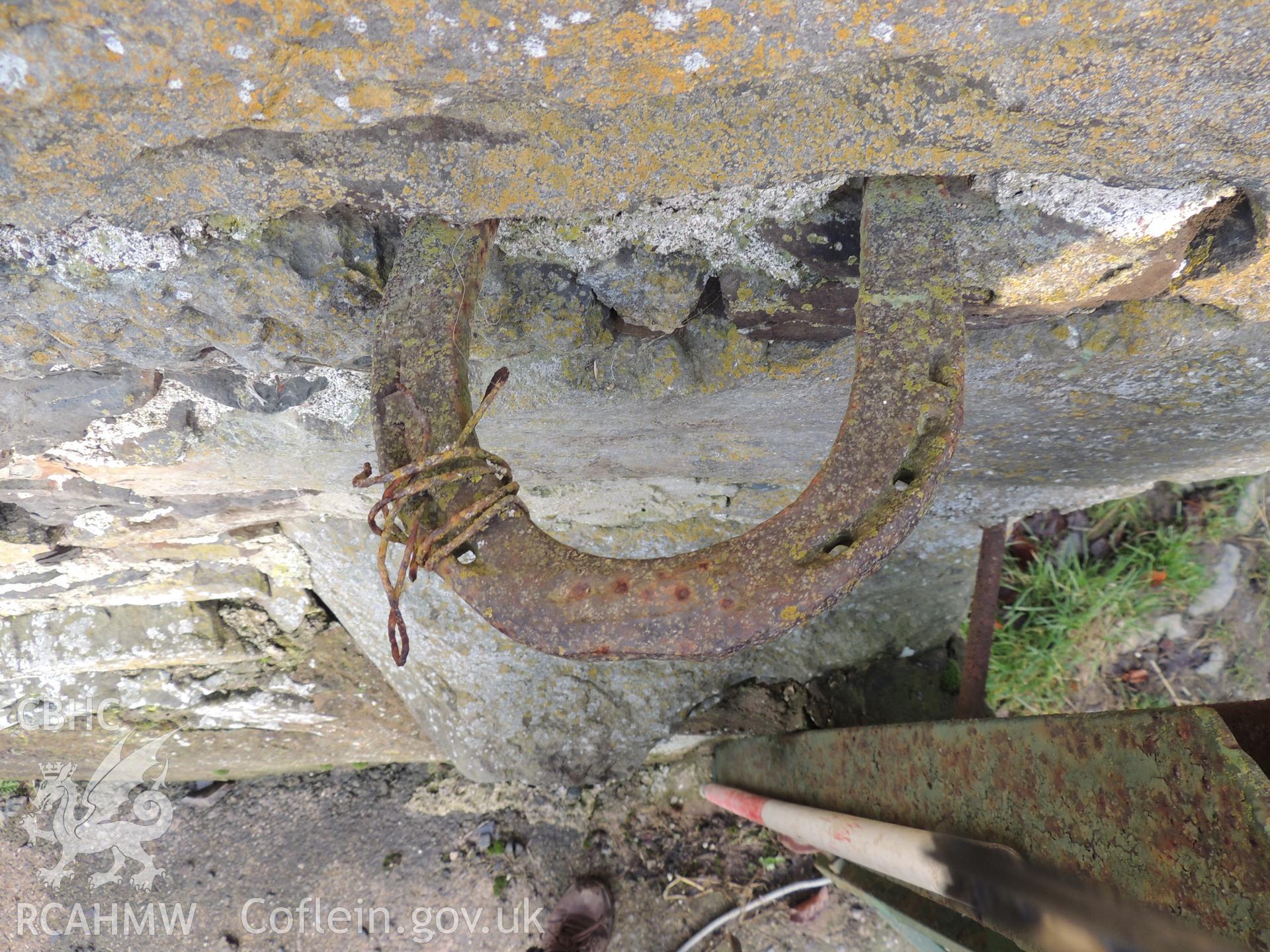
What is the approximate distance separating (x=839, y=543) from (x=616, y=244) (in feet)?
1.61

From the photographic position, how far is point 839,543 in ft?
2.07

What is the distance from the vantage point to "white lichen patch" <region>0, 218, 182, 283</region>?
32.9 inches

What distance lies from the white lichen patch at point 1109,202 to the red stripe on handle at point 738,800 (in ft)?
4.33

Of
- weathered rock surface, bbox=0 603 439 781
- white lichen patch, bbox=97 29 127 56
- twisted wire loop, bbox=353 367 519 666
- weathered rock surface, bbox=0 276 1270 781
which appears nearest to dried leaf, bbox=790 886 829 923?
weathered rock surface, bbox=0 276 1270 781

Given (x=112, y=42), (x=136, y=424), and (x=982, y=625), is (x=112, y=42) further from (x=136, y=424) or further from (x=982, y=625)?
(x=982, y=625)

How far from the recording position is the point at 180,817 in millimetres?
2510

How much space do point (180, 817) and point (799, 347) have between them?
8.39 feet

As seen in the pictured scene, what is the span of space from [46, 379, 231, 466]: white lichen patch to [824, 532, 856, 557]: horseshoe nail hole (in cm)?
110

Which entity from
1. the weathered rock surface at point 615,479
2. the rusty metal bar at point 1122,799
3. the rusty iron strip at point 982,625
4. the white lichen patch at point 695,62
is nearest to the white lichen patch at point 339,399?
the weathered rock surface at point 615,479

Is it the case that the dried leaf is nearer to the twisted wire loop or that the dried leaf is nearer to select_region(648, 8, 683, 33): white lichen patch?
the twisted wire loop

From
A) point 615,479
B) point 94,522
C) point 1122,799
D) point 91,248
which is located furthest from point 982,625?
point 94,522

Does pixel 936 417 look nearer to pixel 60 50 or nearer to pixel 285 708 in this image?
pixel 60 50

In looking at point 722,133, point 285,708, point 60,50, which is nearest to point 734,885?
point 285,708

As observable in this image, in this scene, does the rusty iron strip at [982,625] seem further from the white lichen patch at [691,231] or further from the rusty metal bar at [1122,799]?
the white lichen patch at [691,231]
